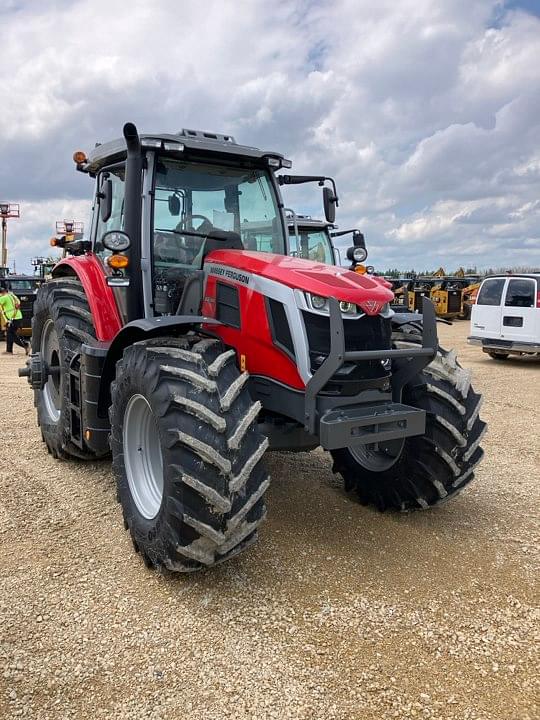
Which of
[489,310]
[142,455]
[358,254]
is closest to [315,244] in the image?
[489,310]

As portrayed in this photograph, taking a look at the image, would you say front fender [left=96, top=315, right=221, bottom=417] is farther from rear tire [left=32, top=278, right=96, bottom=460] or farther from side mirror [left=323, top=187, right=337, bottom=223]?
side mirror [left=323, top=187, right=337, bottom=223]

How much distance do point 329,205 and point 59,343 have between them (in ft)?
8.30

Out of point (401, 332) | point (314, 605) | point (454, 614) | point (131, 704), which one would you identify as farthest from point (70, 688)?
point (401, 332)

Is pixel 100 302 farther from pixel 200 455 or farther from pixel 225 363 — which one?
pixel 200 455

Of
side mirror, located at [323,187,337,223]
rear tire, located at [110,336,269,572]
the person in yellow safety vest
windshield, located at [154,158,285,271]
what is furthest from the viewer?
the person in yellow safety vest

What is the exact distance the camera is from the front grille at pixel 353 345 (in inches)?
140

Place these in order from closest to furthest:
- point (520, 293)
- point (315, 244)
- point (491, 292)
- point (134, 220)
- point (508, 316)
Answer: point (134, 220) → point (315, 244) → point (520, 293) → point (508, 316) → point (491, 292)

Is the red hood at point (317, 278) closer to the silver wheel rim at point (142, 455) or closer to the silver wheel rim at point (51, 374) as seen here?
the silver wheel rim at point (142, 455)

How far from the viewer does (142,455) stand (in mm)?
3891

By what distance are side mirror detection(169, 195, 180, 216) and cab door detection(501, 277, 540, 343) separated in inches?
406

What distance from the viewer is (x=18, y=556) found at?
3.80m

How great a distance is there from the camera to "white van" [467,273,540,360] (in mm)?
12805

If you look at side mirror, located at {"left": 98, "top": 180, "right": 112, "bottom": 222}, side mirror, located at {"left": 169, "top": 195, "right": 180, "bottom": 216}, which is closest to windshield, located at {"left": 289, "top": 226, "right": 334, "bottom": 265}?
side mirror, located at {"left": 169, "top": 195, "right": 180, "bottom": 216}

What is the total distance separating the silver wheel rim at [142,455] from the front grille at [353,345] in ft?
3.57
